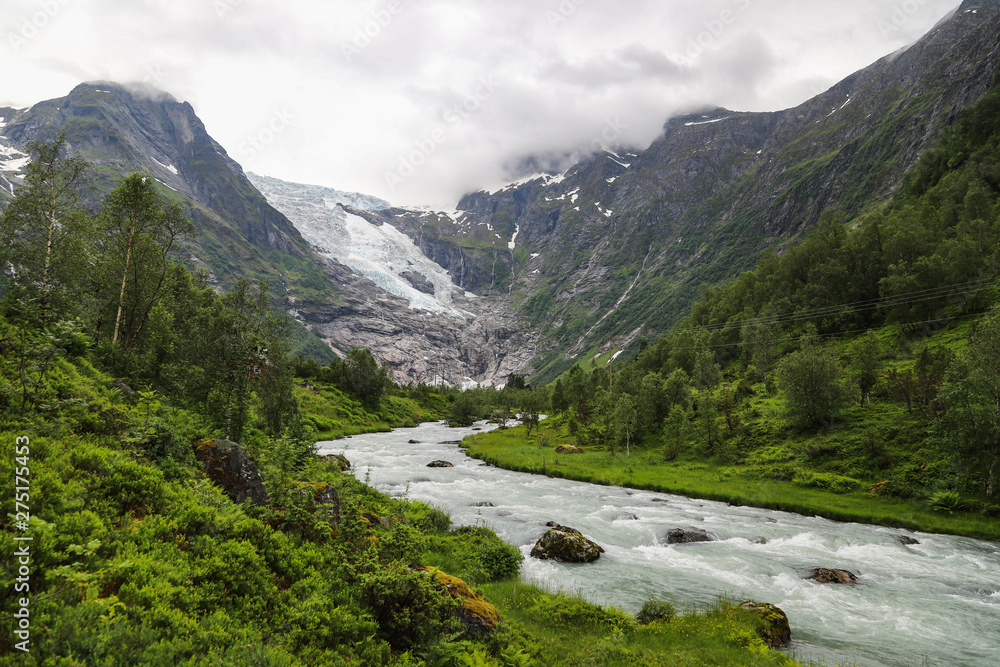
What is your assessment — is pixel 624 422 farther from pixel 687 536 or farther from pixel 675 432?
pixel 687 536

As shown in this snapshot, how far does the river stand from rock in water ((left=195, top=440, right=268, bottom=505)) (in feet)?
29.7

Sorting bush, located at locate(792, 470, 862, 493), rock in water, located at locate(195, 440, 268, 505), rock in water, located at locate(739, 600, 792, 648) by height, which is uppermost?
rock in water, located at locate(195, 440, 268, 505)

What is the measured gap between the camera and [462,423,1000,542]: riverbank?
32000mm

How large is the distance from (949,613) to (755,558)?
845cm

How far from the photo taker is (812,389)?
48.3 meters

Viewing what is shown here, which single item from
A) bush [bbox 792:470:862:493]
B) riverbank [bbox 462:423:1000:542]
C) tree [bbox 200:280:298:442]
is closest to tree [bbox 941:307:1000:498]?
riverbank [bbox 462:423:1000:542]

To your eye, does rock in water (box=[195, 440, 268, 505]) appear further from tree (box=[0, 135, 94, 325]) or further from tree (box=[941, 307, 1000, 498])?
tree (box=[941, 307, 1000, 498])

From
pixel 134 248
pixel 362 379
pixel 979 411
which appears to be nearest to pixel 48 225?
pixel 134 248

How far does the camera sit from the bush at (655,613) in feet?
56.7

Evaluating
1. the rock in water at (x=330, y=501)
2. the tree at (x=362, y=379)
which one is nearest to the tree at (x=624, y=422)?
the rock in water at (x=330, y=501)

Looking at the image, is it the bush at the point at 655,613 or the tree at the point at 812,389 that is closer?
the bush at the point at 655,613

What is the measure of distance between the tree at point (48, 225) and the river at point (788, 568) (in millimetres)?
25420

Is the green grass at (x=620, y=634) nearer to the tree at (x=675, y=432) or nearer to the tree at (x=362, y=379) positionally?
the tree at (x=675, y=432)

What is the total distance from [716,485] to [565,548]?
2803 cm
